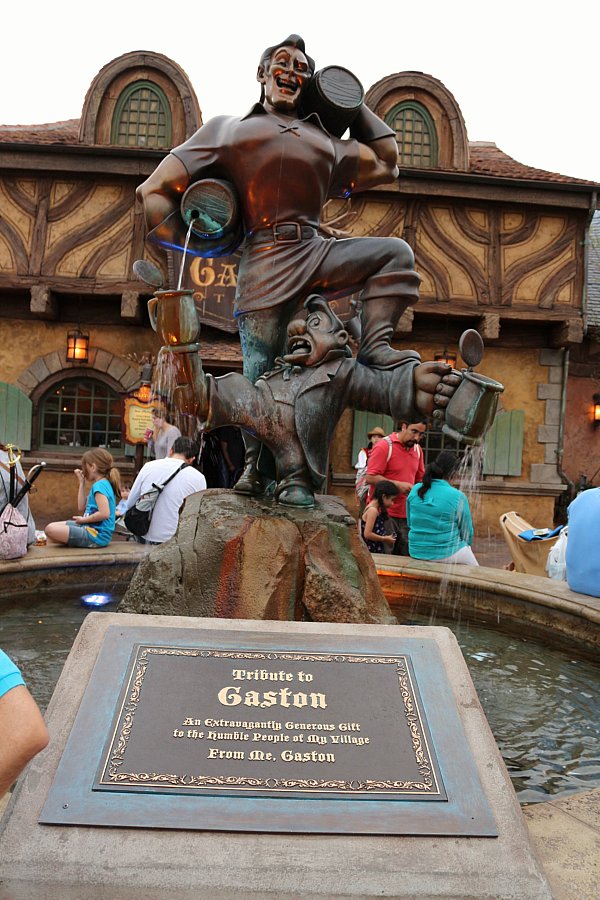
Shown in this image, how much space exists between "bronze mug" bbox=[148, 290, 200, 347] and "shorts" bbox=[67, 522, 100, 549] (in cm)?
250

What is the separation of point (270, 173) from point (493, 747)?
2.62 m

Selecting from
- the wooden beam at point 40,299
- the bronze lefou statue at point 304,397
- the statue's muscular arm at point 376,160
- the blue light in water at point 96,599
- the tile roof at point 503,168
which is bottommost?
the blue light in water at point 96,599

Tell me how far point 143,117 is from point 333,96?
9.70 meters

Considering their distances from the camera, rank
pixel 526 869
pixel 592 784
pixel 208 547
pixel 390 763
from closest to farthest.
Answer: pixel 526 869, pixel 390 763, pixel 592 784, pixel 208 547

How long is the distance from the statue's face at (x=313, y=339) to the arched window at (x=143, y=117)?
10000 millimetres

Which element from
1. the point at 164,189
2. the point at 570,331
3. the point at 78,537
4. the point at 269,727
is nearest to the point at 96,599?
the point at 78,537

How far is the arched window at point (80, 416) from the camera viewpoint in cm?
1220

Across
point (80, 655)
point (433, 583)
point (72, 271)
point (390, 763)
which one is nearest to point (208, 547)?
point (80, 655)

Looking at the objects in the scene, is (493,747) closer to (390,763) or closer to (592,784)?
(390,763)

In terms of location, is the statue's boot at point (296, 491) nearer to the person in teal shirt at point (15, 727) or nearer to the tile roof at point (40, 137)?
the person in teal shirt at point (15, 727)

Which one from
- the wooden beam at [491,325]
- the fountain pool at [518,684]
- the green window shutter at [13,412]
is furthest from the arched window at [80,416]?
the fountain pool at [518,684]

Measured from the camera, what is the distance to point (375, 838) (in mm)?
1504

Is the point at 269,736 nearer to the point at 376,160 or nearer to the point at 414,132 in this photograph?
the point at 376,160

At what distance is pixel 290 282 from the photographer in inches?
131
